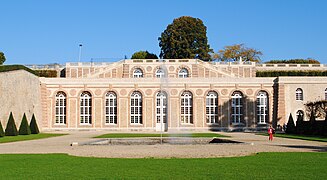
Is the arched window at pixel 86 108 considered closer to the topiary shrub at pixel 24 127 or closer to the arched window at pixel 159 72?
the topiary shrub at pixel 24 127

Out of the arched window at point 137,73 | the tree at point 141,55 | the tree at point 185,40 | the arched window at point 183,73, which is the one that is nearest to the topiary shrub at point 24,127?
the arched window at point 137,73

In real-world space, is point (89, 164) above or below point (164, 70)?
below

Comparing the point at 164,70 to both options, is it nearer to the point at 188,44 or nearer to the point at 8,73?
the point at 188,44

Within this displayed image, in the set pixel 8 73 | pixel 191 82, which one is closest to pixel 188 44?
Answer: pixel 191 82

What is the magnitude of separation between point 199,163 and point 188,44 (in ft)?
209

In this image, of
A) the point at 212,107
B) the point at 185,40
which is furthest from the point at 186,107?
the point at 185,40

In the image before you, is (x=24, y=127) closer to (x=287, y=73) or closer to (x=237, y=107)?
(x=237, y=107)

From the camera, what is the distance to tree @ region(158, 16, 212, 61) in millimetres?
77956

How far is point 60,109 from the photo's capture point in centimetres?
5519

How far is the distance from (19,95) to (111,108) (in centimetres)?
1231

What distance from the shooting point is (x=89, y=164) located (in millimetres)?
15484

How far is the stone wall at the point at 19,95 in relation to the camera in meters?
42.8

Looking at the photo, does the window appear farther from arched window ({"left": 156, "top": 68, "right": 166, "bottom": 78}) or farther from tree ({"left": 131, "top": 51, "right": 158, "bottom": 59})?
tree ({"left": 131, "top": 51, "right": 158, "bottom": 59})

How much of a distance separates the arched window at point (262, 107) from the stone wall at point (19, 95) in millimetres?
26184
